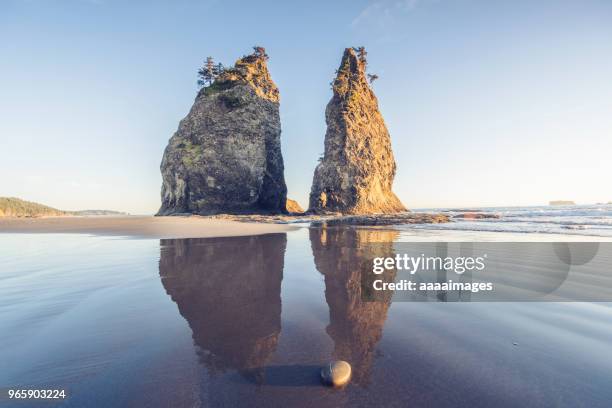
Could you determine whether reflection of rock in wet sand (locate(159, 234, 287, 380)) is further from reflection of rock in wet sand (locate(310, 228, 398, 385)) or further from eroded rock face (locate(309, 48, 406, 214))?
eroded rock face (locate(309, 48, 406, 214))

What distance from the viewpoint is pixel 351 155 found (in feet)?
125

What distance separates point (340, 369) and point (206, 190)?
1390 inches

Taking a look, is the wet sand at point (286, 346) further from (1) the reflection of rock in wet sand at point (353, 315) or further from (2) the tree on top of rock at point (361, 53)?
(2) the tree on top of rock at point (361, 53)

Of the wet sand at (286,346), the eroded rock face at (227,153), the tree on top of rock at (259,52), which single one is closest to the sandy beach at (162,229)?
the wet sand at (286,346)

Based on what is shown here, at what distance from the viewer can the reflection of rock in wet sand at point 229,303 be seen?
1896 mm

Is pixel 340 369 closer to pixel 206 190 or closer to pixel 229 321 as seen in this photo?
pixel 229 321

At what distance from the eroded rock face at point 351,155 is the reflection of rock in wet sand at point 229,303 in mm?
31999

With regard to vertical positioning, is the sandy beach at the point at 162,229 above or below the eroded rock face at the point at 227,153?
below

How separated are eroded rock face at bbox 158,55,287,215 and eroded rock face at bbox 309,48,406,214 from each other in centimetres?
785

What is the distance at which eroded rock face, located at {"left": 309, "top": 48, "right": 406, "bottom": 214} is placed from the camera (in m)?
37.4

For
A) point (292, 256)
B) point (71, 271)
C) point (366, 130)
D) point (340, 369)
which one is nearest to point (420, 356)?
point (340, 369)

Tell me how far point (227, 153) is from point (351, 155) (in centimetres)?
1717

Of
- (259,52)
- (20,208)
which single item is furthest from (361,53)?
(20,208)

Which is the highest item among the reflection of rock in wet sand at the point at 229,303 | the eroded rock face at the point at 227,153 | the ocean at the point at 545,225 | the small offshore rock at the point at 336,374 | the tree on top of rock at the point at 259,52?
the tree on top of rock at the point at 259,52
